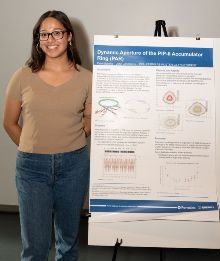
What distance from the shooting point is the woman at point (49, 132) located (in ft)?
5.14

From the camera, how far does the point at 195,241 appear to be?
5.76ft

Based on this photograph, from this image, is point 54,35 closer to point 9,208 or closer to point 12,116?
point 12,116

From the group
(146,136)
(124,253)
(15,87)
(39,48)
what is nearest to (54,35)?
(39,48)

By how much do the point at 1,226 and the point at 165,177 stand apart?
1.76m

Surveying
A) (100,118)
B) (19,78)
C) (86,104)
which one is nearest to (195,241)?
(100,118)

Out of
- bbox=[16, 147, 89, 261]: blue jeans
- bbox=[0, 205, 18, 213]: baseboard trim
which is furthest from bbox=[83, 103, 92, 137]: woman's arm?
bbox=[0, 205, 18, 213]: baseboard trim

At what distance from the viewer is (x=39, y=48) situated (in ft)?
5.50

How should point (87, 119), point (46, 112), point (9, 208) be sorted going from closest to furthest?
1. point (46, 112)
2. point (87, 119)
3. point (9, 208)

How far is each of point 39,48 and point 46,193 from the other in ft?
2.55

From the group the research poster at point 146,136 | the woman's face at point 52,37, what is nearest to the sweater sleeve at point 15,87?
the woman's face at point 52,37

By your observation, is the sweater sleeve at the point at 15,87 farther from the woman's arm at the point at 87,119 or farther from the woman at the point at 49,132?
the woman's arm at the point at 87,119

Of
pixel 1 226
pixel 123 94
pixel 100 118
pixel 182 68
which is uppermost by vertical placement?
pixel 182 68

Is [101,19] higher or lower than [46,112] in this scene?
higher

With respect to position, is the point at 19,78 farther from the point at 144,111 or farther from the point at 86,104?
the point at 144,111
